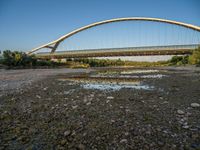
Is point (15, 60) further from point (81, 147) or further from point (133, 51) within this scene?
point (81, 147)

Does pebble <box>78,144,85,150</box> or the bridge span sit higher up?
the bridge span

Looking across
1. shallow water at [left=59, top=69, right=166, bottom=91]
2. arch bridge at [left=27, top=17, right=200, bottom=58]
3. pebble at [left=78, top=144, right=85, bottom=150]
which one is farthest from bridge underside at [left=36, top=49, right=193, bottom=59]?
pebble at [left=78, top=144, right=85, bottom=150]

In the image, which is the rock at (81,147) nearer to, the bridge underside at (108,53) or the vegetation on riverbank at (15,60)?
the vegetation on riverbank at (15,60)

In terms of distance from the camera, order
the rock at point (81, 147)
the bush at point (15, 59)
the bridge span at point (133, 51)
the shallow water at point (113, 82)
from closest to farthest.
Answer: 1. the rock at point (81, 147)
2. the shallow water at point (113, 82)
3. the bush at point (15, 59)
4. the bridge span at point (133, 51)

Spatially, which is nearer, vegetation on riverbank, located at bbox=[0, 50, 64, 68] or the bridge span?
vegetation on riverbank, located at bbox=[0, 50, 64, 68]

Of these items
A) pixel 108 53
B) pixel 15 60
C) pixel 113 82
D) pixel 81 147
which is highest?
pixel 108 53

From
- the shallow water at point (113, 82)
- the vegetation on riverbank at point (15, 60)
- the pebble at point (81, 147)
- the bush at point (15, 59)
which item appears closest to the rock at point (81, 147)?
the pebble at point (81, 147)

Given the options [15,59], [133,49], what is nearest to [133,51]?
[133,49]

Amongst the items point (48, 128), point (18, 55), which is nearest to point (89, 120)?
point (48, 128)

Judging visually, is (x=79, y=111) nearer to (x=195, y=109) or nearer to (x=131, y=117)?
(x=131, y=117)

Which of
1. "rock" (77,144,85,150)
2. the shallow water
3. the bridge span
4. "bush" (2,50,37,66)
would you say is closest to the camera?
"rock" (77,144,85,150)

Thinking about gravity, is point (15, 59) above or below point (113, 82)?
above

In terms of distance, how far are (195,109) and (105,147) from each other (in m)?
3.18

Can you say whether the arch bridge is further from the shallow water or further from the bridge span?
the shallow water
